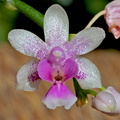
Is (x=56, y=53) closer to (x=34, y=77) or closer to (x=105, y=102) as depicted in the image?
(x=34, y=77)

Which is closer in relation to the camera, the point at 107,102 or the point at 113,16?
the point at 107,102

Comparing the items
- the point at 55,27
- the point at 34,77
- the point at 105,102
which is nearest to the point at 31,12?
the point at 55,27

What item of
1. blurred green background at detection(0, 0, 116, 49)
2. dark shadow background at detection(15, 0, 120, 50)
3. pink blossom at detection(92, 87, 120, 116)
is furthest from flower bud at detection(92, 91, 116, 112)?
dark shadow background at detection(15, 0, 120, 50)

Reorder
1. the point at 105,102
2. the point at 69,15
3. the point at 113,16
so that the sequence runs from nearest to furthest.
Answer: the point at 105,102
the point at 113,16
the point at 69,15

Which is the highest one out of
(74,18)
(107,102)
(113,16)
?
(113,16)

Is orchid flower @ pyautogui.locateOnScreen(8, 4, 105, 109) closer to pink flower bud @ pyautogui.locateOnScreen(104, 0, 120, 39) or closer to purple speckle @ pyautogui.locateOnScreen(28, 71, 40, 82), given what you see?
purple speckle @ pyautogui.locateOnScreen(28, 71, 40, 82)

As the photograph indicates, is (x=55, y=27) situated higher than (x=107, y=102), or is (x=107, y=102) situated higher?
(x=55, y=27)

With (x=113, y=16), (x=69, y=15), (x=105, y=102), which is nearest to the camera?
(x=105, y=102)
